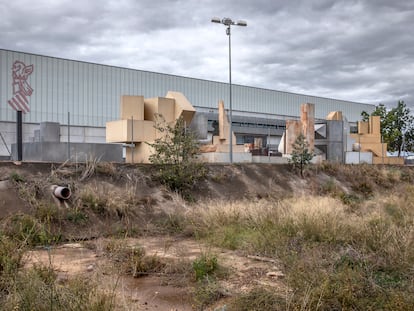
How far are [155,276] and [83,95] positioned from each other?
39034 millimetres

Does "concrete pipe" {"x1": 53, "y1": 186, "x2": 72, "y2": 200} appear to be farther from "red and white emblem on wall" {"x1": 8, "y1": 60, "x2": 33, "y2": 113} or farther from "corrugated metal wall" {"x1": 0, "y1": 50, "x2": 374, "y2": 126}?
"red and white emblem on wall" {"x1": 8, "y1": 60, "x2": 33, "y2": 113}

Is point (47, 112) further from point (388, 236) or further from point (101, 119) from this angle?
point (388, 236)

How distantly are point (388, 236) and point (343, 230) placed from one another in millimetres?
1734

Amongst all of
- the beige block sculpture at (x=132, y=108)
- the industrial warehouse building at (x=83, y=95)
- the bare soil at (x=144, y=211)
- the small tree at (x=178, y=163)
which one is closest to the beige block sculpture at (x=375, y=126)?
the industrial warehouse building at (x=83, y=95)

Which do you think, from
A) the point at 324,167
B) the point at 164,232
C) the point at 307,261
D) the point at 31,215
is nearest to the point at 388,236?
the point at 307,261

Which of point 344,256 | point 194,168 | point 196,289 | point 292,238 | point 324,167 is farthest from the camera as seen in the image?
point 324,167

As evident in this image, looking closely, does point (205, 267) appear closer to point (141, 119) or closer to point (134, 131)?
point (134, 131)

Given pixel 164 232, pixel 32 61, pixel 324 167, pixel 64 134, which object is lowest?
pixel 164 232

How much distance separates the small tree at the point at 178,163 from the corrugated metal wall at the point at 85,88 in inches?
984

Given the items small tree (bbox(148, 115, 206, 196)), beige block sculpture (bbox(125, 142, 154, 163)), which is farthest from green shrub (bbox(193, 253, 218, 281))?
beige block sculpture (bbox(125, 142, 154, 163))

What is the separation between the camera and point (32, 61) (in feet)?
142

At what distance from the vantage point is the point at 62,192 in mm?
15422

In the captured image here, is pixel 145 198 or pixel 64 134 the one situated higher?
pixel 64 134

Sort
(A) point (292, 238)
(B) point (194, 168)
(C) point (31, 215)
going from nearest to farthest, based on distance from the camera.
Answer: (A) point (292, 238), (C) point (31, 215), (B) point (194, 168)
